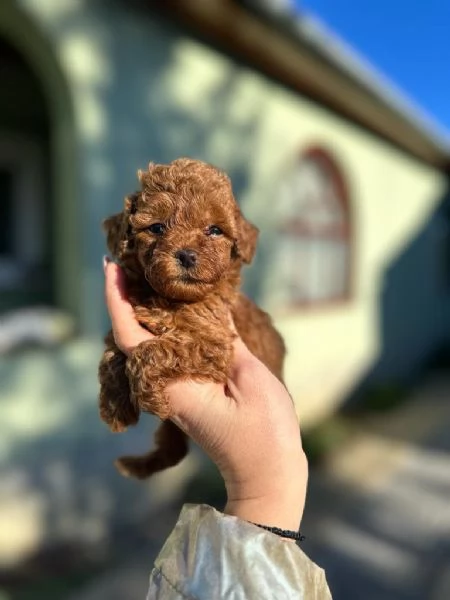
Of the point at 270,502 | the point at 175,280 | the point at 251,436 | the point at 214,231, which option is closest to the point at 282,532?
the point at 270,502

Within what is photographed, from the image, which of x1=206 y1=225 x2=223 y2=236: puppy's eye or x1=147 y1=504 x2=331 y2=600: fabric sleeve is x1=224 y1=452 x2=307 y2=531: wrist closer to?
x1=147 y1=504 x2=331 y2=600: fabric sleeve

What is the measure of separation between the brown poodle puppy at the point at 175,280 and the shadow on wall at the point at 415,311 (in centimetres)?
831

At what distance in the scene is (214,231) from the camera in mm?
1655

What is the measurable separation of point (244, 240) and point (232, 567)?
0.89 metres

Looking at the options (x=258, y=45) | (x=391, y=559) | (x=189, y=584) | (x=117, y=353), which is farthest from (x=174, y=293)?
(x=258, y=45)

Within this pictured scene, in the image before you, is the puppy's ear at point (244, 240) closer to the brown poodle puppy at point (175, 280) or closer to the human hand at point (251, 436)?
the brown poodle puppy at point (175, 280)

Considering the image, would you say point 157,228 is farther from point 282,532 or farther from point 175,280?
point 282,532

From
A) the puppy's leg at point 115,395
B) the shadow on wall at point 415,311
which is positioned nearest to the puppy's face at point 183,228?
the puppy's leg at point 115,395

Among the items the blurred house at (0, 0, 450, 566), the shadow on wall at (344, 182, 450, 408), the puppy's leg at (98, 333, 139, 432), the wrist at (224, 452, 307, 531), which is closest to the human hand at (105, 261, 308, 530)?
the wrist at (224, 452, 307, 531)

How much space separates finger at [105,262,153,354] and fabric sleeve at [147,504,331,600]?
19.6 inches

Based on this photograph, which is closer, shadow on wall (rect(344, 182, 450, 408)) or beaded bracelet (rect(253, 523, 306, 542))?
beaded bracelet (rect(253, 523, 306, 542))

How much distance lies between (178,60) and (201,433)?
16.4 ft

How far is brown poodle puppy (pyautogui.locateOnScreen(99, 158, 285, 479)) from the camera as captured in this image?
5.12 ft

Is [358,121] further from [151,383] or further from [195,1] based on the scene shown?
[151,383]
